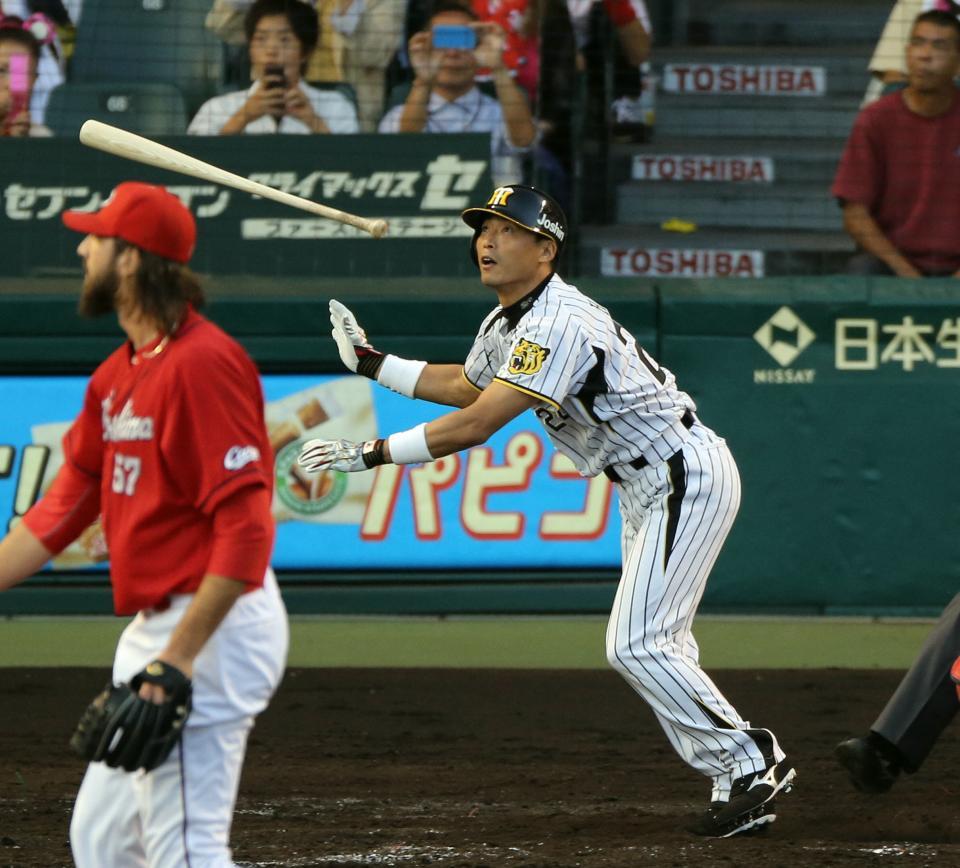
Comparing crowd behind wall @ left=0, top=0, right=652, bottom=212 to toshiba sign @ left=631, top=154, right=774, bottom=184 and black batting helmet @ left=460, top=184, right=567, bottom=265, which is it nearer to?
toshiba sign @ left=631, top=154, right=774, bottom=184

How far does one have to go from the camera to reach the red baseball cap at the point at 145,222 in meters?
3.18

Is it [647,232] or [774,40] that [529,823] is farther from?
[774,40]

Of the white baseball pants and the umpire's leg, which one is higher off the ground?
the white baseball pants

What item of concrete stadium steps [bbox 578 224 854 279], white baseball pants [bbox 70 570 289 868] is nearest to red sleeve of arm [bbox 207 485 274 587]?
white baseball pants [bbox 70 570 289 868]

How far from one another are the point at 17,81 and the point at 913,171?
4747 millimetres

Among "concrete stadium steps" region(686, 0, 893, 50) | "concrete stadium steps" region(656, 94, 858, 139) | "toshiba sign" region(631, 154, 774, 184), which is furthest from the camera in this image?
"concrete stadium steps" region(686, 0, 893, 50)

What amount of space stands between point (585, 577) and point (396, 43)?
10.2ft

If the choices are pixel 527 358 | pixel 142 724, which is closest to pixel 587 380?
pixel 527 358

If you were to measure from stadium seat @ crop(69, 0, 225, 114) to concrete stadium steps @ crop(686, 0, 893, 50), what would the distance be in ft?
10.7

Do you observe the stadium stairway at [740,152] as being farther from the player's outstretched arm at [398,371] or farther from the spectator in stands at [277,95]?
the player's outstretched arm at [398,371]

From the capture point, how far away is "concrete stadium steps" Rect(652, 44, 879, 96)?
1032cm

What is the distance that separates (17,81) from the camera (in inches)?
349

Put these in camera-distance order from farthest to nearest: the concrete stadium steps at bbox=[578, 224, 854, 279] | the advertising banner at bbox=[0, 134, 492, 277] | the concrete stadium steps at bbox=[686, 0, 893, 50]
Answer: the concrete stadium steps at bbox=[686, 0, 893, 50] < the concrete stadium steps at bbox=[578, 224, 854, 279] < the advertising banner at bbox=[0, 134, 492, 277]

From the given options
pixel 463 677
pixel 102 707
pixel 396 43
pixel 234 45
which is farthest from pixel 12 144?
pixel 102 707
